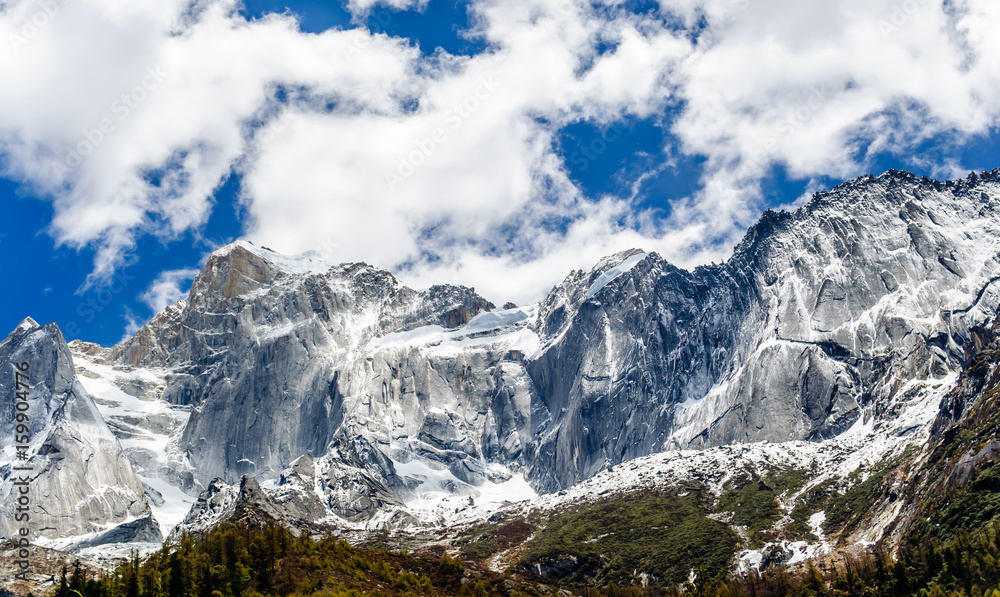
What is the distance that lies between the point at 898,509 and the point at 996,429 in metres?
28.4

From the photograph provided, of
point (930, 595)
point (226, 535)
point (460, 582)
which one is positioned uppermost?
point (226, 535)

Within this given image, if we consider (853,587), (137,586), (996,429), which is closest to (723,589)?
(853,587)

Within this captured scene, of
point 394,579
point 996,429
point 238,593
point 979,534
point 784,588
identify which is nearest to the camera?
point 238,593

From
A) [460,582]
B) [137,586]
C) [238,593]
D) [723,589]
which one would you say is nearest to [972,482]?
[723,589]

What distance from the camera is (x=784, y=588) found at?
15688cm

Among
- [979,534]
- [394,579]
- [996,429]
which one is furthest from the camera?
[996,429]

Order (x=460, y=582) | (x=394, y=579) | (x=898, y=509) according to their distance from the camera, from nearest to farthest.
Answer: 1. (x=394, y=579)
2. (x=460, y=582)
3. (x=898, y=509)

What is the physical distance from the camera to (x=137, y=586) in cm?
11581

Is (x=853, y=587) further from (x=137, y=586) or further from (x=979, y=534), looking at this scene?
(x=137, y=586)

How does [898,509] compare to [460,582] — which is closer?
[460,582]

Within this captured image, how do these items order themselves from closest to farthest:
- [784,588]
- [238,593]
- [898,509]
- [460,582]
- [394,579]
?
[238,593] < [394,579] < [460,582] < [784,588] < [898,509]

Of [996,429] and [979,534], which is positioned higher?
[996,429]

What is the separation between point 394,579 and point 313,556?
40.3ft

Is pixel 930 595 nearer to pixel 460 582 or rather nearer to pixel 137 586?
pixel 460 582
